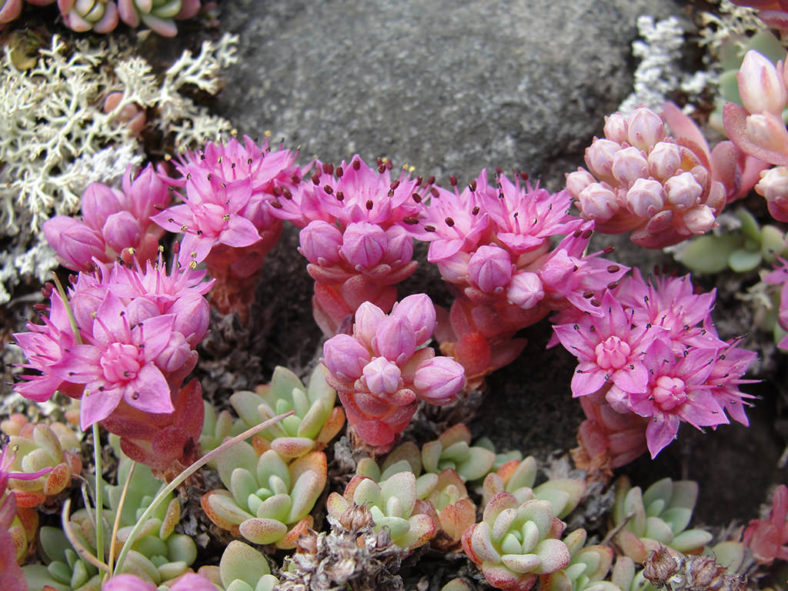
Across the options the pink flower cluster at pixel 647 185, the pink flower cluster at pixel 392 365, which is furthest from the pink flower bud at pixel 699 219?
the pink flower cluster at pixel 392 365

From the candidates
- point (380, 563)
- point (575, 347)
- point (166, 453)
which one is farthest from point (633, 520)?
point (166, 453)

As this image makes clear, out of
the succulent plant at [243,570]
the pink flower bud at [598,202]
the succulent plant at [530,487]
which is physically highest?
the pink flower bud at [598,202]

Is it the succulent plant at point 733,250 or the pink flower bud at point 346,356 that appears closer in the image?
the pink flower bud at point 346,356

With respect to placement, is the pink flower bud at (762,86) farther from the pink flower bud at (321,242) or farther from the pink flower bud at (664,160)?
the pink flower bud at (321,242)

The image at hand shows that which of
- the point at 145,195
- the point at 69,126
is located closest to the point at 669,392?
the point at 145,195

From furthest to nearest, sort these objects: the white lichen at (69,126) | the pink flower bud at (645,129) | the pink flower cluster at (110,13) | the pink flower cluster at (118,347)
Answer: the pink flower cluster at (110,13) → the white lichen at (69,126) → the pink flower bud at (645,129) → the pink flower cluster at (118,347)

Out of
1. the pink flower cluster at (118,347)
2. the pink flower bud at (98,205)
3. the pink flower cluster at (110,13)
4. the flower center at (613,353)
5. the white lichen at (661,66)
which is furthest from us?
the white lichen at (661,66)

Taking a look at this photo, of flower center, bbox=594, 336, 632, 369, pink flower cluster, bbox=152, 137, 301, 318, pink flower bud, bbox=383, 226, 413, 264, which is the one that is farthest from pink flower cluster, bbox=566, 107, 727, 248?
pink flower cluster, bbox=152, 137, 301, 318
